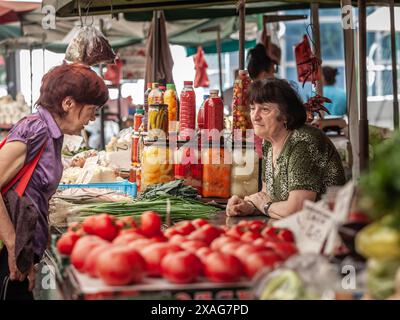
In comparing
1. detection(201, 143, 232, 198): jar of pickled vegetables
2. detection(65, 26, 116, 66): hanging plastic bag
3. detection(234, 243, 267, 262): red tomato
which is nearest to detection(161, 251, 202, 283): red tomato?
detection(234, 243, 267, 262): red tomato

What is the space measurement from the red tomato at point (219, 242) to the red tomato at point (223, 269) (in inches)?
7.2

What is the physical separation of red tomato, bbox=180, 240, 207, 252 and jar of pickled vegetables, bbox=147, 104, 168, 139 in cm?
253

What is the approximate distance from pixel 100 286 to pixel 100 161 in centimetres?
403

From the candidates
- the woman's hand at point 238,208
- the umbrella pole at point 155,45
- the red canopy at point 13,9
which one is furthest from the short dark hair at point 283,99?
the red canopy at point 13,9

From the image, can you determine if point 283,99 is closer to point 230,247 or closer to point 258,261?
point 230,247

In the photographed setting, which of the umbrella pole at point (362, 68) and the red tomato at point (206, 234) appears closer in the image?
the red tomato at point (206, 234)

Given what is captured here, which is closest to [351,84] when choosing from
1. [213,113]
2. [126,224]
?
[213,113]

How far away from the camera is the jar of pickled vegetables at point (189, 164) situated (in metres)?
4.89

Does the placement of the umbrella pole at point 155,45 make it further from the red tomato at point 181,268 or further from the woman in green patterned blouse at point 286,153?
the red tomato at point 181,268

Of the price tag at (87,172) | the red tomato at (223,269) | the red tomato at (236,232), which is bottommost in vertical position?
the red tomato at (223,269)

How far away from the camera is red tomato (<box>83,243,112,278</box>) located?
226 centimetres

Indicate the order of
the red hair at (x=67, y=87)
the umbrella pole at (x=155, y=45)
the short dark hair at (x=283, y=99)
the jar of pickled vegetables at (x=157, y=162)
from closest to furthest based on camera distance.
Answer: the red hair at (x=67, y=87)
the short dark hair at (x=283, y=99)
the jar of pickled vegetables at (x=157, y=162)
the umbrella pole at (x=155, y=45)

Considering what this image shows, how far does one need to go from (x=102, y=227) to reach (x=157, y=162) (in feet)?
7.55
